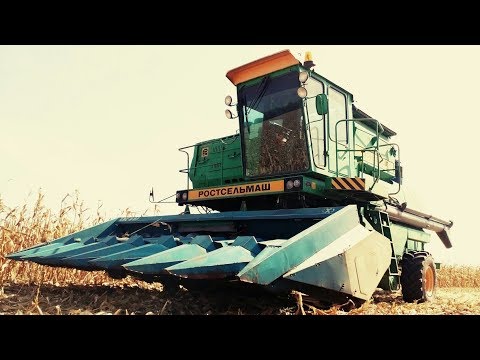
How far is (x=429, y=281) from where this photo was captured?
5.97 meters

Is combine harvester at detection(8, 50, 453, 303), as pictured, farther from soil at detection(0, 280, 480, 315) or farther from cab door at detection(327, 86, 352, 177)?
soil at detection(0, 280, 480, 315)

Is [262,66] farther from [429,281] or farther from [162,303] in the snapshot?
[429,281]

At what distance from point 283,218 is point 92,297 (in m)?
1.93

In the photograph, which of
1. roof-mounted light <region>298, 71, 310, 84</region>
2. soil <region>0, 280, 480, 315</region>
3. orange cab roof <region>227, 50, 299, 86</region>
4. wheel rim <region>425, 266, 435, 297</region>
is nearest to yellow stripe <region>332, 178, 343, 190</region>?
roof-mounted light <region>298, 71, 310, 84</region>

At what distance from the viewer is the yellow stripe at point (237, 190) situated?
490 cm

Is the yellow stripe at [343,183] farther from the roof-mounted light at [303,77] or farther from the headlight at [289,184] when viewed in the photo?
the roof-mounted light at [303,77]

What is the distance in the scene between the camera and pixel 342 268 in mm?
3504

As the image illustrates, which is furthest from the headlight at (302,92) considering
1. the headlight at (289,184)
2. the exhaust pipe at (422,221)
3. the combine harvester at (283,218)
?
the exhaust pipe at (422,221)

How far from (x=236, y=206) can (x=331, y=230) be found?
2435 mm

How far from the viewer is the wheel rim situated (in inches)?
232

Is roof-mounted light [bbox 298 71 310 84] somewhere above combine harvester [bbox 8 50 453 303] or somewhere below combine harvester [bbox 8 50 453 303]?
above

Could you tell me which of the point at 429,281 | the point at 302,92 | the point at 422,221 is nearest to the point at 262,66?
the point at 302,92

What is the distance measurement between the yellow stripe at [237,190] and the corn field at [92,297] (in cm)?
124

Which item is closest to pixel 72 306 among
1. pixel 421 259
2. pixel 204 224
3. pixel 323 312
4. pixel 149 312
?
pixel 149 312
